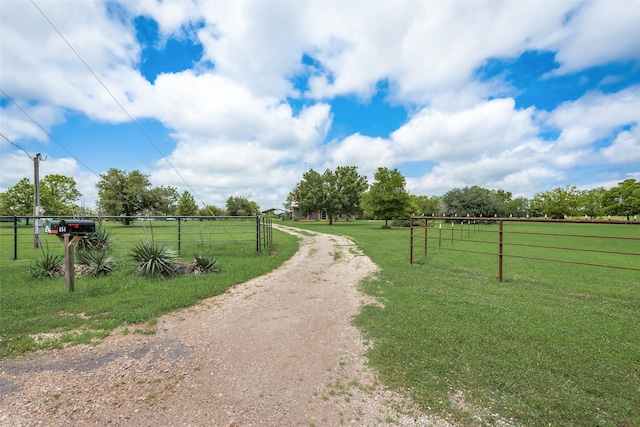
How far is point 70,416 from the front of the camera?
2.23 meters

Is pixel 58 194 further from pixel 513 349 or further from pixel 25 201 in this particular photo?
pixel 513 349

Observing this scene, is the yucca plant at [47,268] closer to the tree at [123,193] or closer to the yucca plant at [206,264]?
the yucca plant at [206,264]

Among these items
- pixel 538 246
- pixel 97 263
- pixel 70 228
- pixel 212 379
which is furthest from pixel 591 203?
pixel 70 228

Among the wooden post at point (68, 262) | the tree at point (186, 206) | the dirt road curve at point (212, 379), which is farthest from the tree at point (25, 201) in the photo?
the dirt road curve at point (212, 379)

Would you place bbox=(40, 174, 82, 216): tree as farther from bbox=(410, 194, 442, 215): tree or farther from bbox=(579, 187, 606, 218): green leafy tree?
bbox=(579, 187, 606, 218): green leafy tree

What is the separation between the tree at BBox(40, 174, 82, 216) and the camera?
1430 inches

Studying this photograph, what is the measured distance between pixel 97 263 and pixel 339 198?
3191cm

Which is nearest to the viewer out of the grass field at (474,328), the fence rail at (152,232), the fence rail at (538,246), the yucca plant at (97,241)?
the grass field at (474,328)

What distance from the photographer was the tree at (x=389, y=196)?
32.4 m

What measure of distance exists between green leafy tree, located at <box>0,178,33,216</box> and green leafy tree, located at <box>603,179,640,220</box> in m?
89.0

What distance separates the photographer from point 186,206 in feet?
176

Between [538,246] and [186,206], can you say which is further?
[186,206]

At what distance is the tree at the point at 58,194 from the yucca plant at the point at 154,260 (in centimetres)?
4095

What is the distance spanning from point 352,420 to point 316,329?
1815mm
